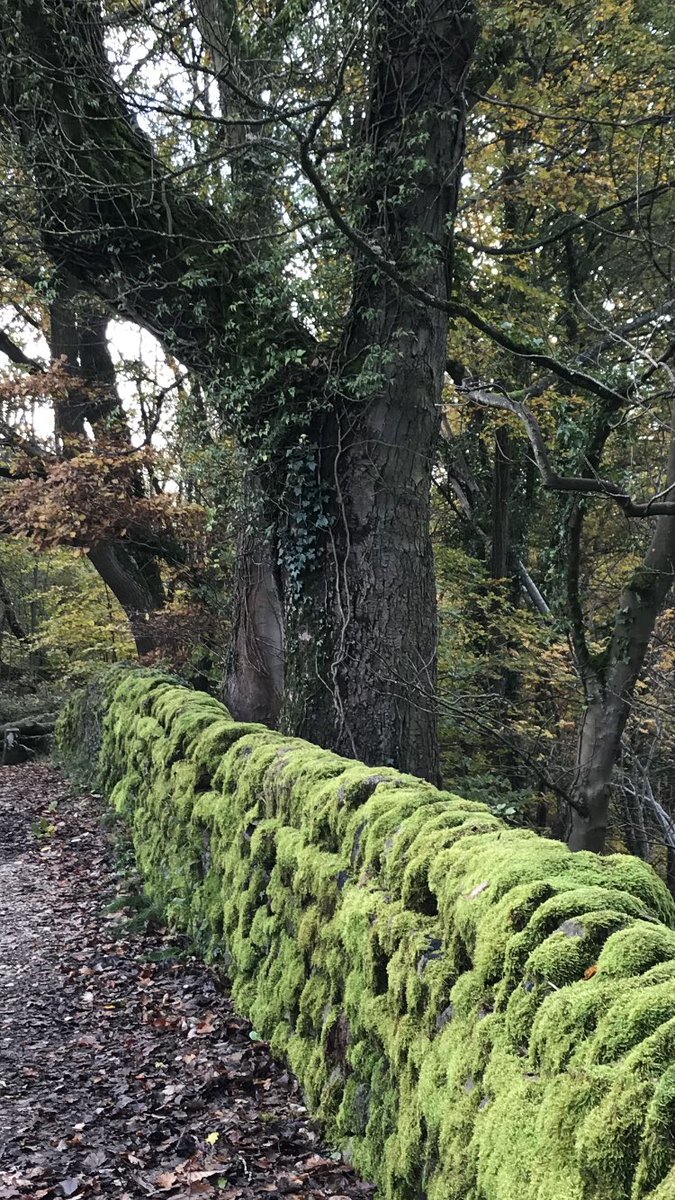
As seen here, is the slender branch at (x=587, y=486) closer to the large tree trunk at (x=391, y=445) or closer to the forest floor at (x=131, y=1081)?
the large tree trunk at (x=391, y=445)

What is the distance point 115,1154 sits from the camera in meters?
3.70

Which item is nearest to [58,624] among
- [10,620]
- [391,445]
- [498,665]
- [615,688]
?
[10,620]

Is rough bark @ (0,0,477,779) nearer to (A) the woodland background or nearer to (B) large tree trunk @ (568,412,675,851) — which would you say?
(A) the woodland background

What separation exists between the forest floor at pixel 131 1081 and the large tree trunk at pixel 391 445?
94.0 inches

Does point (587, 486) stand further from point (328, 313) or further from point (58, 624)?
point (58, 624)

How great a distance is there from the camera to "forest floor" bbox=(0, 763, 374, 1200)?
345cm

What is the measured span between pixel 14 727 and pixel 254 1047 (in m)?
14.1

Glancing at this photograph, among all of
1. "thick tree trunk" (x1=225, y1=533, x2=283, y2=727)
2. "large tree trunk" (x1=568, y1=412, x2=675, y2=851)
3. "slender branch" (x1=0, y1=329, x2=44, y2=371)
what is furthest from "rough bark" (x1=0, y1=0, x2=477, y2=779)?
"slender branch" (x1=0, y1=329, x2=44, y2=371)

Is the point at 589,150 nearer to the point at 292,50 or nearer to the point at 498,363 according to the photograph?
the point at 498,363

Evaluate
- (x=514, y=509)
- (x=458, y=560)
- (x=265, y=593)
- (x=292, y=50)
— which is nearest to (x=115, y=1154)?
(x=265, y=593)

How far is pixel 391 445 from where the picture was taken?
6.96 m

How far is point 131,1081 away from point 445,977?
2524mm

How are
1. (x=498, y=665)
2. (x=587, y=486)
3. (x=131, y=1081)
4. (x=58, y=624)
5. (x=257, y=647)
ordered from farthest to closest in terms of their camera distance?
(x=58, y=624) < (x=498, y=665) < (x=257, y=647) < (x=587, y=486) < (x=131, y=1081)

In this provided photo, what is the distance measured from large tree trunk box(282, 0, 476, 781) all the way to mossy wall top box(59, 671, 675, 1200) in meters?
1.42
